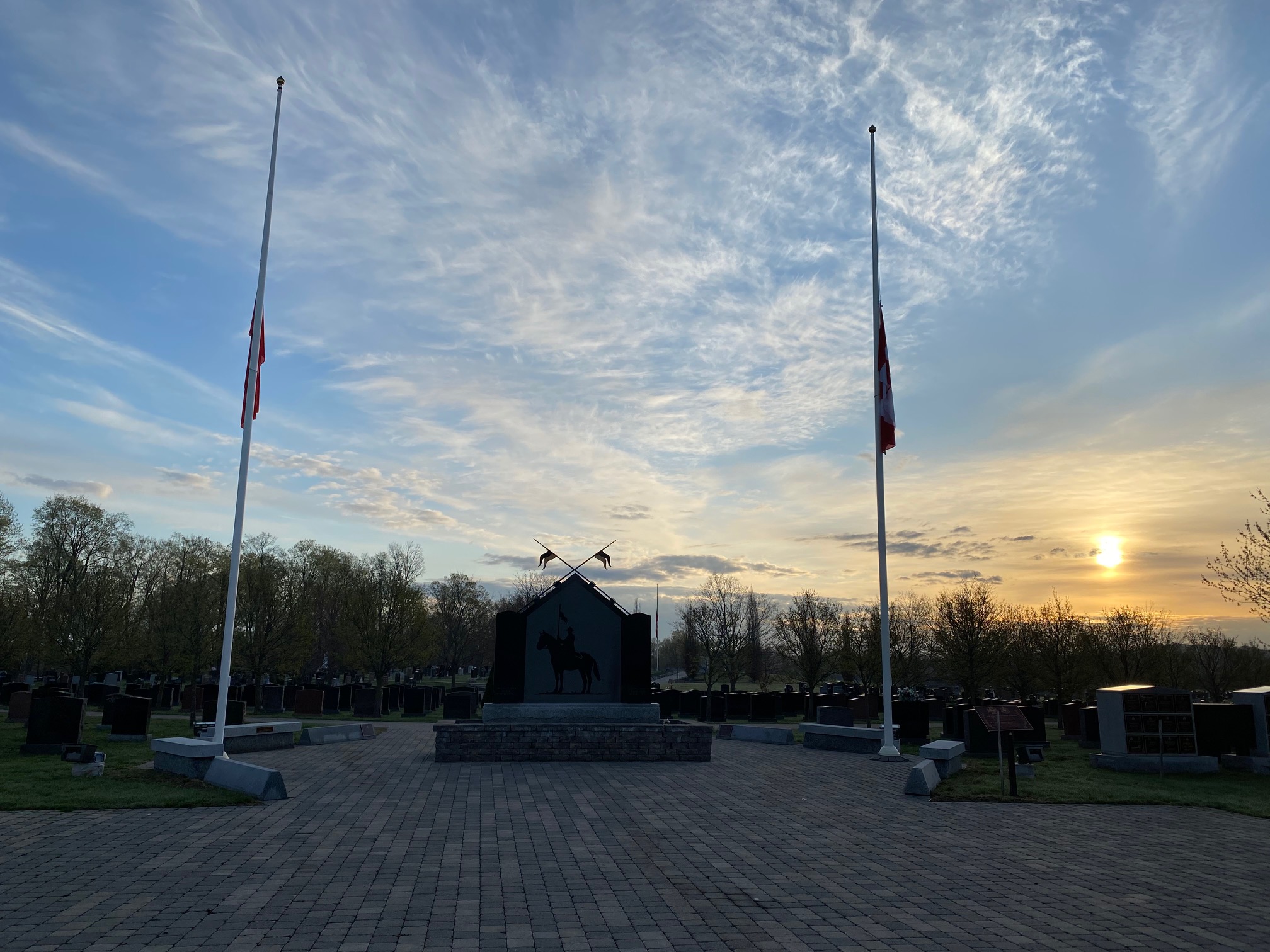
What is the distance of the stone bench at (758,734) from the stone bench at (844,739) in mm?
816

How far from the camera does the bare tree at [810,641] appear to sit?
145 feet

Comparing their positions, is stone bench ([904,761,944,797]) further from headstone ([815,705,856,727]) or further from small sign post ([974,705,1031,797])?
headstone ([815,705,856,727])

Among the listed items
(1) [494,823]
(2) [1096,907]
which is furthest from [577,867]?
(2) [1096,907]

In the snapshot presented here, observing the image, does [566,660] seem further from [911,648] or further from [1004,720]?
[911,648]

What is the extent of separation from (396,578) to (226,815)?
3159 centimetres

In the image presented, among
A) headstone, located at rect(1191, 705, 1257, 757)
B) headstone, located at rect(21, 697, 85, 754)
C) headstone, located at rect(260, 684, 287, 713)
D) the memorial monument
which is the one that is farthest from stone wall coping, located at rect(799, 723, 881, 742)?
headstone, located at rect(260, 684, 287, 713)

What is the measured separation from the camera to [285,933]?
6633mm

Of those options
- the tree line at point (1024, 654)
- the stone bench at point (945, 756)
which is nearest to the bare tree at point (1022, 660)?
the tree line at point (1024, 654)

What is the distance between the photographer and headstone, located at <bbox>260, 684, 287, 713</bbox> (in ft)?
110

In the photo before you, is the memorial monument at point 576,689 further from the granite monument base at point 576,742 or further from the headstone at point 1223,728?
the headstone at point 1223,728

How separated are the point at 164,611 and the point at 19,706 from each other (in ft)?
36.2

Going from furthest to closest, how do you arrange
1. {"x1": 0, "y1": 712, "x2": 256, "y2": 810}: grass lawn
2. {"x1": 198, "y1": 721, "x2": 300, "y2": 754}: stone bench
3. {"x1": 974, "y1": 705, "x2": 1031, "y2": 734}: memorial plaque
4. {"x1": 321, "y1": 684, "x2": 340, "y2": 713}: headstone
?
{"x1": 321, "y1": 684, "x2": 340, "y2": 713}: headstone → {"x1": 198, "y1": 721, "x2": 300, "y2": 754}: stone bench → {"x1": 974, "y1": 705, "x2": 1031, "y2": 734}: memorial plaque → {"x1": 0, "y1": 712, "x2": 256, "y2": 810}: grass lawn

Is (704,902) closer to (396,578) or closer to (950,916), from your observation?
(950,916)

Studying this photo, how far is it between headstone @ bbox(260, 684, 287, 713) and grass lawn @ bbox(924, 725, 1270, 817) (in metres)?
27.1
